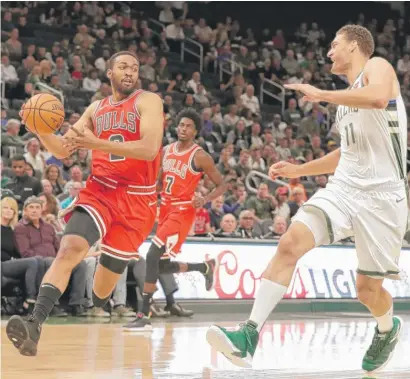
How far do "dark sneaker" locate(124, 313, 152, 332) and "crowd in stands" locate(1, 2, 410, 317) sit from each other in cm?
163

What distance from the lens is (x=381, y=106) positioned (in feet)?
17.6

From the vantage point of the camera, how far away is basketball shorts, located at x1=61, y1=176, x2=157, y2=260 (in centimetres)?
672

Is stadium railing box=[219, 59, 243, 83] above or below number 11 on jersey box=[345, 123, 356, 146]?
above

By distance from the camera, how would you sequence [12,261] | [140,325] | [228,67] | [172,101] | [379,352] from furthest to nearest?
[228,67]
[172,101]
[12,261]
[140,325]
[379,352]

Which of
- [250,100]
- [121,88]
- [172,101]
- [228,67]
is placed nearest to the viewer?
[121,88]

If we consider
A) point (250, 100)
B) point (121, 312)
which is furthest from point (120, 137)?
point (250, 100)

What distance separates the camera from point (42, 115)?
249 inches

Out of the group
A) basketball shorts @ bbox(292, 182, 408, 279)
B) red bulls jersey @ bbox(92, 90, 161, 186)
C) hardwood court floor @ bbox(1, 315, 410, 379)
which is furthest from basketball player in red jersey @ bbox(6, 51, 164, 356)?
basketball shorts @ bbox(292, 182, 408, 279)

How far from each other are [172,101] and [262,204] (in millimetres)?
4954

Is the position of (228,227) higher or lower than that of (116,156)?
lower

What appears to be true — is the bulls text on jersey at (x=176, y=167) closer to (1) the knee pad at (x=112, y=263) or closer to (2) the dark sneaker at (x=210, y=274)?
(2) the dark sneaker at (x=210, y=274)

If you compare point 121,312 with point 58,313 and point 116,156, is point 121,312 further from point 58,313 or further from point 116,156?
point 116,156

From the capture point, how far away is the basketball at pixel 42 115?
20.8 feet

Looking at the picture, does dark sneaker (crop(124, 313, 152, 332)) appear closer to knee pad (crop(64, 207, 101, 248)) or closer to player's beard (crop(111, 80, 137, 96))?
knee pad (crop(64, 207, 101, 248))
